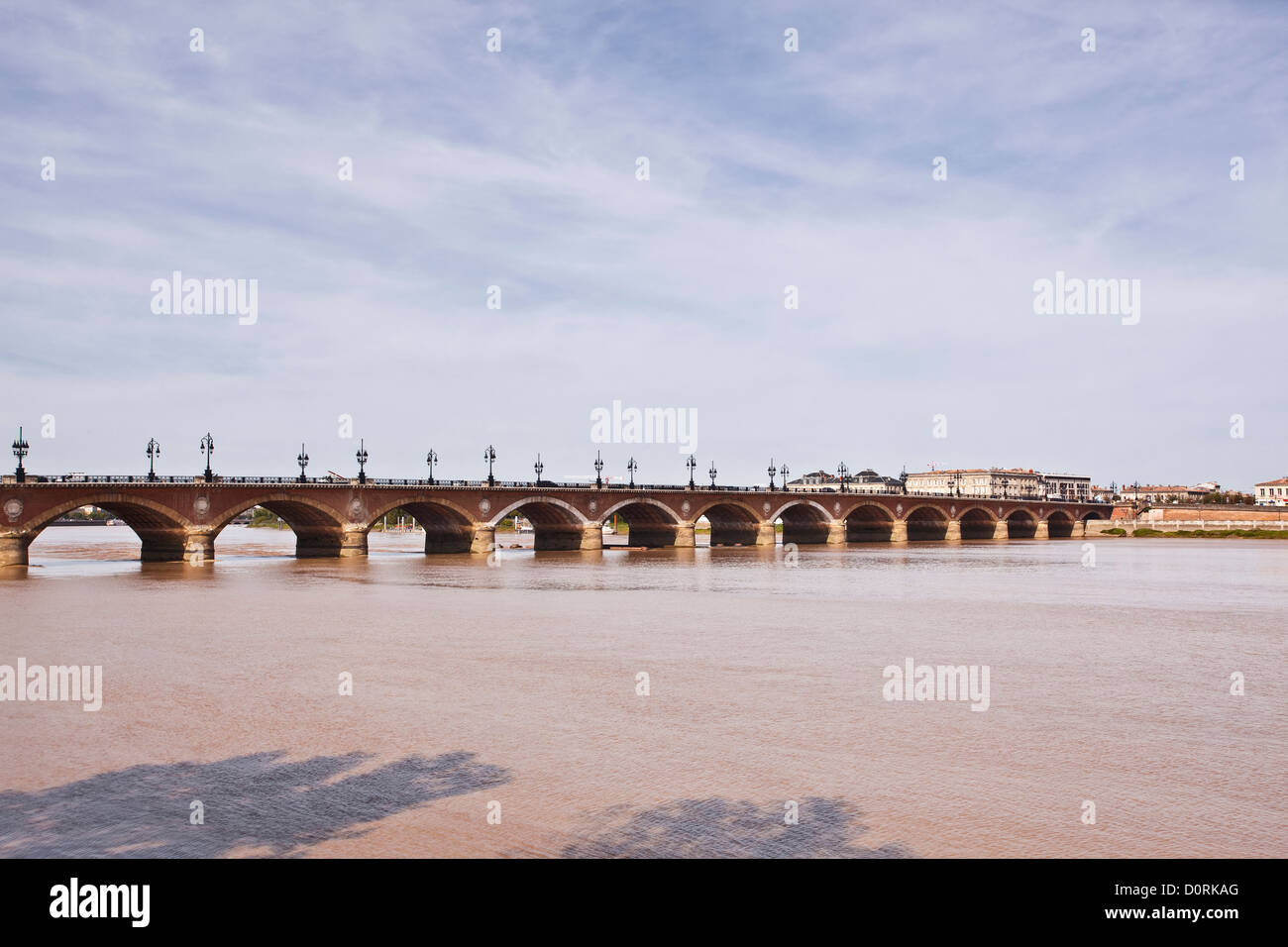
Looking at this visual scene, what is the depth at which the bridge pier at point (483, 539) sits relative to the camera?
74.9 meters

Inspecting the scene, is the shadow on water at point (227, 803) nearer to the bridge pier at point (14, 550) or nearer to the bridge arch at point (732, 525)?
the bridge pier at point (14, 550)

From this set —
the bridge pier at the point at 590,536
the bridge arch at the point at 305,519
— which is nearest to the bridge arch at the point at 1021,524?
the bridge pier at the point at 590,536

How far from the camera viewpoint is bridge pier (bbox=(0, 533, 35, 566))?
2085 inches

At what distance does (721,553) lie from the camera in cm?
8338

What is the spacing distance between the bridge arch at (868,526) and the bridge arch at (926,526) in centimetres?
895

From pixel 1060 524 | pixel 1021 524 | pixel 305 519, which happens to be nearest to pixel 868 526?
pixel 1021 524

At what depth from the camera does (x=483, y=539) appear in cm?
7506

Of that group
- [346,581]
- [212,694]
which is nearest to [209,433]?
[346,581]

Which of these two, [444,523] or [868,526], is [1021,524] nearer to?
[868,526]

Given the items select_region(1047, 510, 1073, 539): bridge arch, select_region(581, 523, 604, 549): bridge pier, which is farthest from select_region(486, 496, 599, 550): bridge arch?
select_region(1047, 510, 1073, 539): bridge arch

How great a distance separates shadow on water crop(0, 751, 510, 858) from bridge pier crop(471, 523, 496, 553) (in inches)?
2340

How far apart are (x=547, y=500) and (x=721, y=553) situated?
15292mm

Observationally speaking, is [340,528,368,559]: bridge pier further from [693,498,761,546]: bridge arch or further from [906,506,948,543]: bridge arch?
[906,506,948,543]: bridge arch
